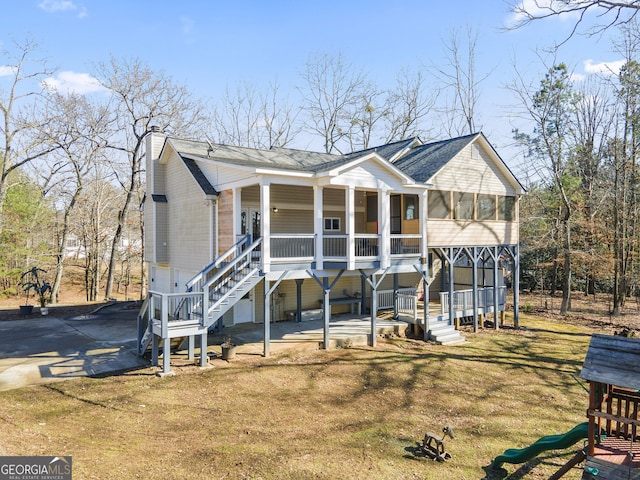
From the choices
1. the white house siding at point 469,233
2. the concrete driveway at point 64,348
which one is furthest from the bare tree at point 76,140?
the white house siding at point 469,233

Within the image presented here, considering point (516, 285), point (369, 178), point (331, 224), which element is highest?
point (369, 178)

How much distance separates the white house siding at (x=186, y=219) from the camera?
50.3 ft

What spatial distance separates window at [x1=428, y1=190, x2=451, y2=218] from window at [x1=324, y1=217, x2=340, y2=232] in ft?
12.8

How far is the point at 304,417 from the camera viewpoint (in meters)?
8.59

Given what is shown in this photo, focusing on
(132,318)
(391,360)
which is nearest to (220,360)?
(391,360)

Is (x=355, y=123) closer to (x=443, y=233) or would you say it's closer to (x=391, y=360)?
(x=443, y=233)

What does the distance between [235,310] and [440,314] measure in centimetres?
837

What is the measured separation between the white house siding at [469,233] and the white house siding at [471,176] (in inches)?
58.0

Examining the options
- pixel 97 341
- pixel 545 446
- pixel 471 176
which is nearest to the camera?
pixel 545 446

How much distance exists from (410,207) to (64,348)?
1359cm

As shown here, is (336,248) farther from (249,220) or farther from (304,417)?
(304,417)

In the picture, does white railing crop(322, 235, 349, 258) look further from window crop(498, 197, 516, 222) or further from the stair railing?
window crop(498, 197, 516, 222)

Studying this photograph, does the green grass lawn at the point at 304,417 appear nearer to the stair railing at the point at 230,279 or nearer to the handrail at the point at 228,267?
the stair railing at the point at 230,279

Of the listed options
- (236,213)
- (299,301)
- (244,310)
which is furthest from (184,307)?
(299,301)
